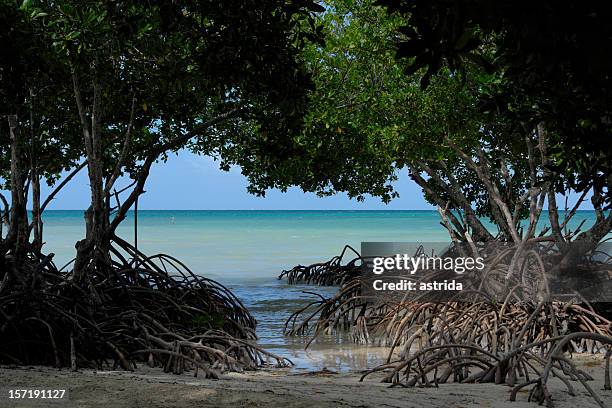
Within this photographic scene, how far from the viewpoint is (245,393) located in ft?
13.9

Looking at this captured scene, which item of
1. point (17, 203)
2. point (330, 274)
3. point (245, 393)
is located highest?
point (17, 203)

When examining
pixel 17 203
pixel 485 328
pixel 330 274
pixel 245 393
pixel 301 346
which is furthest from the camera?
pixel 330 274

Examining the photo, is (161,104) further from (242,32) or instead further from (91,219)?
(242,32)

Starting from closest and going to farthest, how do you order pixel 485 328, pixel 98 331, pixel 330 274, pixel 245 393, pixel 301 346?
pixel 245 393
pixel 98 331
pixel 485 328
pixel 301 346
pixel 330 274

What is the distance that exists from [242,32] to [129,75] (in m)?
3.66

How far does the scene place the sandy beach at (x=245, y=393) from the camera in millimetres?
4039

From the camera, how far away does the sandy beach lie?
4.04 meters

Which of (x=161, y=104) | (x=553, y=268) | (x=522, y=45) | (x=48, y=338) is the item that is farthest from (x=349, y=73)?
(x=522, y=45)

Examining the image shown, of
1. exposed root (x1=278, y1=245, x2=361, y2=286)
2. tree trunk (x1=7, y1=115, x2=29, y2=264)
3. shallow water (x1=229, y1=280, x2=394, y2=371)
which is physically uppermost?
tree trunk (x1=7, y1=115, x2=29, y2=264)

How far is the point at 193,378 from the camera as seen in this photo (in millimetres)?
5637

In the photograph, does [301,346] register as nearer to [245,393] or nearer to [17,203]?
[17,203]

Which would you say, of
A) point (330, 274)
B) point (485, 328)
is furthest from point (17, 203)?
point (330, 274)

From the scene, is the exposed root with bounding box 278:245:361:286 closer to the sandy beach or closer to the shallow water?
the shallow water

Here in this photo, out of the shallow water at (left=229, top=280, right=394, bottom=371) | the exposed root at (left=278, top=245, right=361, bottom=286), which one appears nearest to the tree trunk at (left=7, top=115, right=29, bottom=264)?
the shallow water at (left=229, top=280, right=394, bottom=371)
